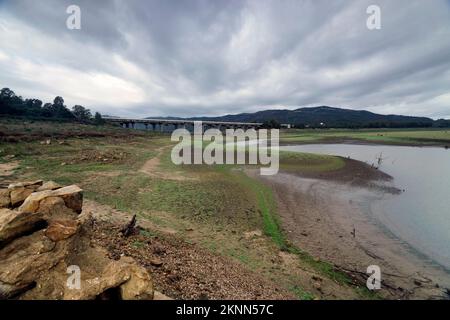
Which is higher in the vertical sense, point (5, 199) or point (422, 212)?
point (5, 199)

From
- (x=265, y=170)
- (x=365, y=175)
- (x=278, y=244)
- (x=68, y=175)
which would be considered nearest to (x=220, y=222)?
(x=278, y=244)

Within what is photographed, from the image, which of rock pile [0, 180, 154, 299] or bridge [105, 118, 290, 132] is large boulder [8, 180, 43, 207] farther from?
bridge [105, 118, 290, 132]

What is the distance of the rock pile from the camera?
4.60 metres

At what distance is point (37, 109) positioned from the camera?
8069 centimetres

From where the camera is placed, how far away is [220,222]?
11750 mm

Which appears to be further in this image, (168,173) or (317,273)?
(168,173)

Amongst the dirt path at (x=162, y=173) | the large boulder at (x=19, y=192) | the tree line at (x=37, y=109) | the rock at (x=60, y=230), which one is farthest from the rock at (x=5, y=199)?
the tree line at (x=37, y=109)

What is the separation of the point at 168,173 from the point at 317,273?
52.4 ft

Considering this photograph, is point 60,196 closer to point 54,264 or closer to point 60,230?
point 60,230

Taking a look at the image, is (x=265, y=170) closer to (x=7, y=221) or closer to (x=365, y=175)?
(x=365, y=175)

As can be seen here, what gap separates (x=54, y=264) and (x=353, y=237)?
11.8 metres

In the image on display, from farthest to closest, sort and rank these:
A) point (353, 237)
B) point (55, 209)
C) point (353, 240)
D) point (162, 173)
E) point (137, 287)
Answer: point (162, 173), point (353, 237), point (353, 240), point (55, 209), point (137, 287)

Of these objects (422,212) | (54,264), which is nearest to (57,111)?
(54,264)

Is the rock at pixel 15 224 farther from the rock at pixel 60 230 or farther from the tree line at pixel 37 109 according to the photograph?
the tree line at pixel 37 109
